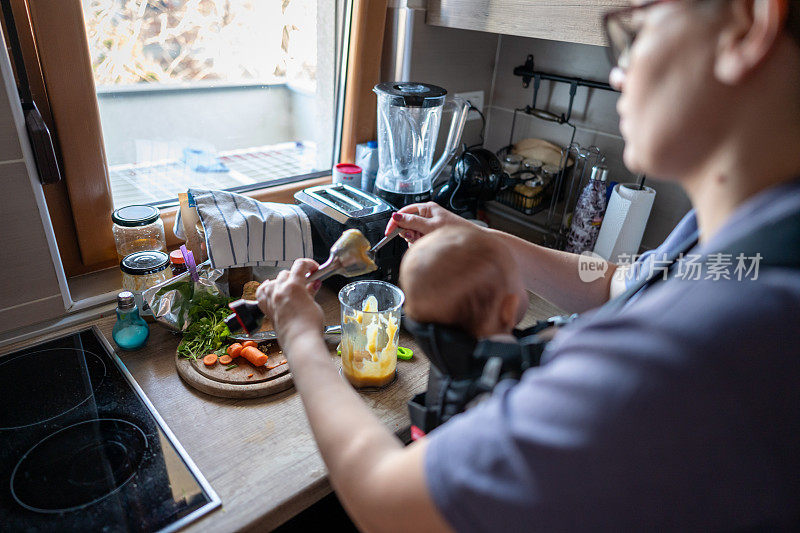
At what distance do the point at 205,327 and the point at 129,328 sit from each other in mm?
132

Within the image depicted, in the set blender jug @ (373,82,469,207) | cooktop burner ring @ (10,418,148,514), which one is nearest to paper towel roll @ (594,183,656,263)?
blender jug @ (373,82,469,207)

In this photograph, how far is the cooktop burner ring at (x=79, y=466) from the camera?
27.7 inches

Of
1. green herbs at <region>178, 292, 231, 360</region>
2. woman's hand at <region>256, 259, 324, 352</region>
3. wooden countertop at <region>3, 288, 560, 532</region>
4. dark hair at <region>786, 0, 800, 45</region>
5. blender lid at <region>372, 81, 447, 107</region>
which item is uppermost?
dark hair at <region>786, 0, 800, 45</region>

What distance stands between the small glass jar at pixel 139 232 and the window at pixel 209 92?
0.11 meters

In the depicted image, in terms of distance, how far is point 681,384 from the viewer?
388mm

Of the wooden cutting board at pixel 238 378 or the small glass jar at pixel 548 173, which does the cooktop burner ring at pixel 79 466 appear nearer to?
the wooden cutting board at pixel 238 378

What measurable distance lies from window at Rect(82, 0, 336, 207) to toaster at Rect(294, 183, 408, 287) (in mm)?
260

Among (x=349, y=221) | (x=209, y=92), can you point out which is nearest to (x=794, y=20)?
(x=349, y=221)

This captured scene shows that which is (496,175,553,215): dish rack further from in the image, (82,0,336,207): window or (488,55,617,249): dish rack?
(82,0,336,207): window

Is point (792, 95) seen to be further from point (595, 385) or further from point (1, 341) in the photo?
point (1, 341)

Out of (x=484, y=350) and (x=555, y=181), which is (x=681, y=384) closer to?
Result: (x=484, y=350)

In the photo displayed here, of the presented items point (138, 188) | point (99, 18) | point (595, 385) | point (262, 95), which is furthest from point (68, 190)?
point (595, 385)

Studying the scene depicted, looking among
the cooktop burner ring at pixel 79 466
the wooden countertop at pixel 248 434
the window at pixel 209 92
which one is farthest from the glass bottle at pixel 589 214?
the cooktop burner ring at pixel 79 466

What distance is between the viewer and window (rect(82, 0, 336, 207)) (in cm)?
109
